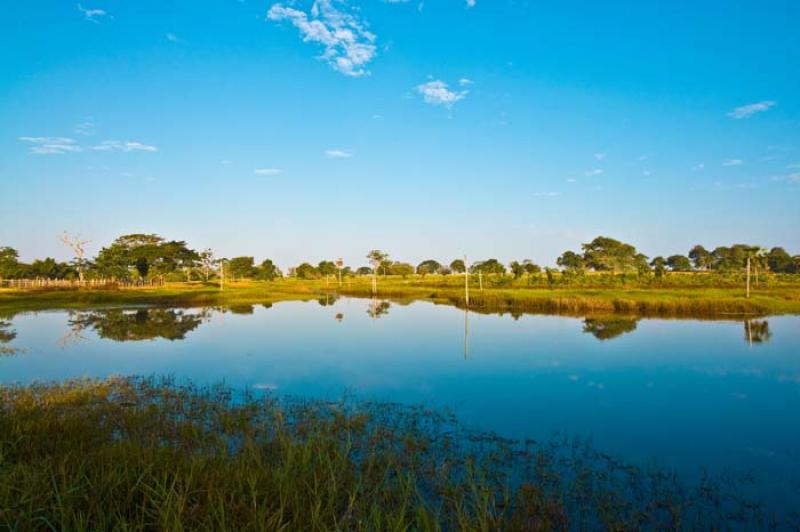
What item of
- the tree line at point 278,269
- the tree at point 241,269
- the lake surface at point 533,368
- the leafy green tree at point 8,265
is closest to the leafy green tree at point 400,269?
the tree line at point 278,269

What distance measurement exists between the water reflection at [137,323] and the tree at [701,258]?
118885 millimetres

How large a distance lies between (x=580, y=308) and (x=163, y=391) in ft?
107

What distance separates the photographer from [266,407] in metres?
11.2

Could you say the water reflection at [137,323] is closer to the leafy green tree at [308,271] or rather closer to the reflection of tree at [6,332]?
the reflection of tree at [6,332]

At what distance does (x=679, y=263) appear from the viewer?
120m

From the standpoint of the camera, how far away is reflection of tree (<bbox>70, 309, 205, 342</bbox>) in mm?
24766

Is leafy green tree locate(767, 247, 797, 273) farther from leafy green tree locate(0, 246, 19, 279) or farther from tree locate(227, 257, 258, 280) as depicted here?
leafy green tree locate(0, 246, 19, 279)

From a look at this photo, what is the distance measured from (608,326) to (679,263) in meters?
111

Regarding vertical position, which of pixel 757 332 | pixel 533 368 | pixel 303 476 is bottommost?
pixel 533 368

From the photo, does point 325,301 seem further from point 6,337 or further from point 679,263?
point 679,263

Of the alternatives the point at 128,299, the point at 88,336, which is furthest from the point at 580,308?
the point at 128,299

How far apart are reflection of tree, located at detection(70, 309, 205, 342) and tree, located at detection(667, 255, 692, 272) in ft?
397

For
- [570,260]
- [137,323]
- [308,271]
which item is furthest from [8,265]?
[570,260]

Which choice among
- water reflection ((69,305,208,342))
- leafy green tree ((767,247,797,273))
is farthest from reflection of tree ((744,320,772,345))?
leafy green tree ((767,247,797,273))
